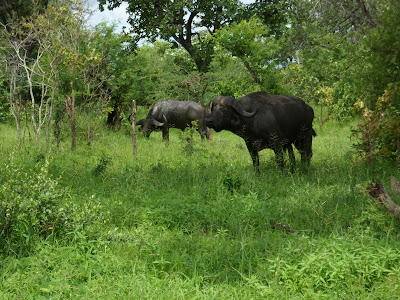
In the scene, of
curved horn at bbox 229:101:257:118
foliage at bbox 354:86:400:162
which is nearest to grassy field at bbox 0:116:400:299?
foliage at bbox 354:86:400:162

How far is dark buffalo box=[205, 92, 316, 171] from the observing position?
8289 millimetres

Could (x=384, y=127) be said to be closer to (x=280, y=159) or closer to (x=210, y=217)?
(x=280, y=159)

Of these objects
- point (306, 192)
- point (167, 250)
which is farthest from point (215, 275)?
point (306, 192)

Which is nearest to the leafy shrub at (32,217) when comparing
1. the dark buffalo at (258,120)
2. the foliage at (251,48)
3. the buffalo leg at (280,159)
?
the dark buffalo at (258,120)

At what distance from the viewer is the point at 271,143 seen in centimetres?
834

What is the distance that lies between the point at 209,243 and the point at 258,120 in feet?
13.4

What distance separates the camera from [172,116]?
14.8 m

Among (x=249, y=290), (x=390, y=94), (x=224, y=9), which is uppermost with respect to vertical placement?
(x=224, y=9)

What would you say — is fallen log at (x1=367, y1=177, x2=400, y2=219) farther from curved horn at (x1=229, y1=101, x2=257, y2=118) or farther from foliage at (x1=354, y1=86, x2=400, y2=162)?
curved horn at (x1=229, y1=101, x2=257, y2=118)

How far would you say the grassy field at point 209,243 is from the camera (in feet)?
12.5

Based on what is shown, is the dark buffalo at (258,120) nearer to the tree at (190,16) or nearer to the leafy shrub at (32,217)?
the leafy shrub at (32,217)

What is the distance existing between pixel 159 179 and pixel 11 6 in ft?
57.3

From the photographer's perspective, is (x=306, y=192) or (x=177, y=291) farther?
(x=306, y=192)

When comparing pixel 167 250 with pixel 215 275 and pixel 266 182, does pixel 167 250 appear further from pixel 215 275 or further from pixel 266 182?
pixel 266 182
